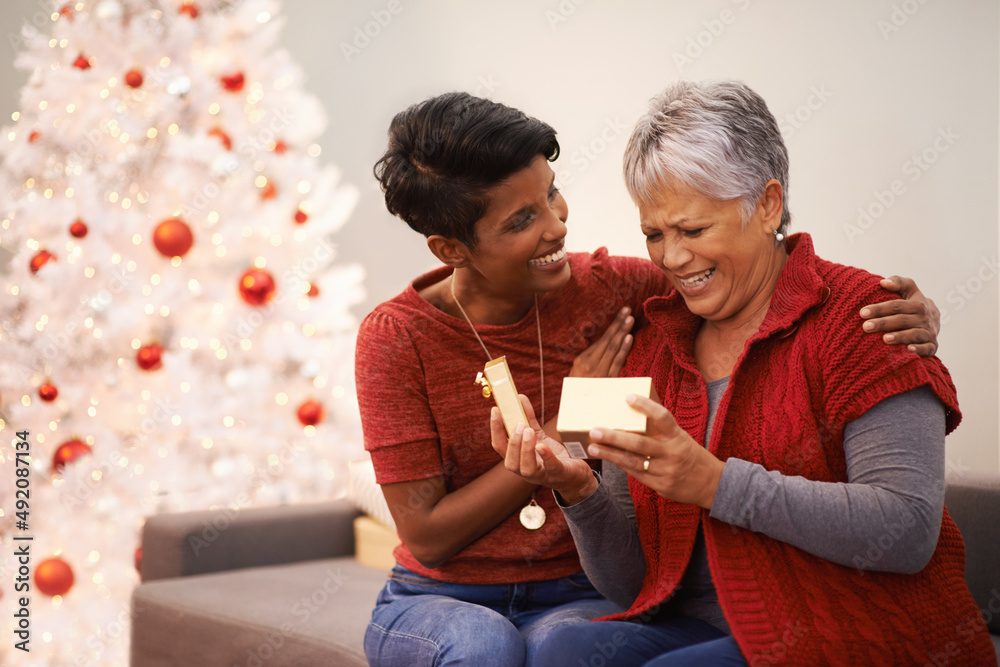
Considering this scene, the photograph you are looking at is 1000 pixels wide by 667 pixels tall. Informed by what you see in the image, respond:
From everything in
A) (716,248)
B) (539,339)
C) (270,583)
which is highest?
(716,248)

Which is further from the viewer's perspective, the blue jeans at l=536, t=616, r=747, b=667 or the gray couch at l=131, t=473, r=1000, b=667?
the gray couch at l=131, t=473, r=1000, b=667

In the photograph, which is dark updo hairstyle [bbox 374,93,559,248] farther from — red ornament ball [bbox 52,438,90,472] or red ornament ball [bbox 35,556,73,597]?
red ornament ball [bbox 35,556,73,597]

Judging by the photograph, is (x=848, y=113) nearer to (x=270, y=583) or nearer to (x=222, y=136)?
(x=270, y=583)

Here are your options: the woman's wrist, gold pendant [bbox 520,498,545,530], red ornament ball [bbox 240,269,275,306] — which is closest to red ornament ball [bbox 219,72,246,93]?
red ornament ball [bbox 240,269,275,306]

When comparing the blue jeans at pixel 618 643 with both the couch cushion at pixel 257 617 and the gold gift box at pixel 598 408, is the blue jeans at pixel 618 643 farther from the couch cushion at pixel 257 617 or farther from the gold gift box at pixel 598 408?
the couch cushion at pixel 257 617

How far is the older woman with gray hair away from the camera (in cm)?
110

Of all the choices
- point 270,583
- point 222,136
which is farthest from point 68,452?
point 222,136

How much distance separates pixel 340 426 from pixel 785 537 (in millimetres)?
2525

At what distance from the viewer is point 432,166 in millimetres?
1512

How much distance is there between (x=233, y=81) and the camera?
3189 millimetres

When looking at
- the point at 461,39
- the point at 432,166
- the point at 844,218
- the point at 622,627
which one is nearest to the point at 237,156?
the point at 461,39

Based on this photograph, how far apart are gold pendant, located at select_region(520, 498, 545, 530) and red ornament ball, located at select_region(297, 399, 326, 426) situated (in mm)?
1889

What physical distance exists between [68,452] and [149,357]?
0.44 m

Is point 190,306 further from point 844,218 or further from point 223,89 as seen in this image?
point 844,218
